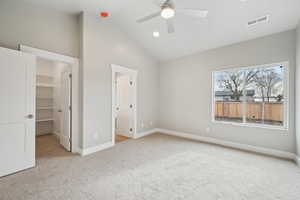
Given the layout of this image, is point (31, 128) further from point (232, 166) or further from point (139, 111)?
point (232, 166)

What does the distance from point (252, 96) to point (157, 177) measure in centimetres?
316

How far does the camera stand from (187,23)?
3385mm

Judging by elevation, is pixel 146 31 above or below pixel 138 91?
above

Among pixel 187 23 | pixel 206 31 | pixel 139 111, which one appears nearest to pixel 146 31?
pixel 187 23

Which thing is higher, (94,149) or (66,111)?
(66,111)

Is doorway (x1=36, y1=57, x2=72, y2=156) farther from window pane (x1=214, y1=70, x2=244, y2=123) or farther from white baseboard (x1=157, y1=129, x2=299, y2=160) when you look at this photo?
window pane (x1=214, y1=70, x2=244, y2=123)

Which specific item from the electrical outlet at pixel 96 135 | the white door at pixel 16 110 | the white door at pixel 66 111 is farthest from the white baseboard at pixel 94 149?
the white door at pixel 16 110

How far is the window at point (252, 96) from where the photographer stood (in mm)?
3262

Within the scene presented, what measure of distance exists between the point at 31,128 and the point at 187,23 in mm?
3929

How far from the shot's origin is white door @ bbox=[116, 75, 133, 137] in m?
4.64

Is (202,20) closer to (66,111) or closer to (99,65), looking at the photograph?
(99,65)

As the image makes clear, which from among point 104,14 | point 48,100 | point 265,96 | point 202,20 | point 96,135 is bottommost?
point 96,135

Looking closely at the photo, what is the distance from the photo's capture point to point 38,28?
110 inches

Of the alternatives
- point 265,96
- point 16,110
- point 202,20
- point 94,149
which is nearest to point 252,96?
point 265,96
